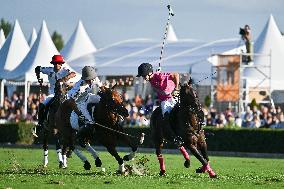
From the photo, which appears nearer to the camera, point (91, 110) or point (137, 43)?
point (91, 110)

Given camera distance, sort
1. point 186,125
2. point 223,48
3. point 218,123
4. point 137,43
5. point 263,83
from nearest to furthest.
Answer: point 186,125 → point 218,123 → point 263,83 → point 223,48 → point 137,43

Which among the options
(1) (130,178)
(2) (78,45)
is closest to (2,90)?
(2) (78,45)

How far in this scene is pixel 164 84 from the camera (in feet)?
70.9

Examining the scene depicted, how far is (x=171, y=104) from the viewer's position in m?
21.6

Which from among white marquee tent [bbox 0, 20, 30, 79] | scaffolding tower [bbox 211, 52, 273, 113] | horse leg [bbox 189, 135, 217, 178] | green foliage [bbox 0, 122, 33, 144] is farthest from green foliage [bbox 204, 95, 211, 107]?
horse leg [bbox 189, 135, 217, 178]

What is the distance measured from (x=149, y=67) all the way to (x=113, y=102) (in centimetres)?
102

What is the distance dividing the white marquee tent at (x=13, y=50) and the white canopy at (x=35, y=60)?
3.20 metres

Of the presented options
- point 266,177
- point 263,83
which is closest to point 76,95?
point 266,177

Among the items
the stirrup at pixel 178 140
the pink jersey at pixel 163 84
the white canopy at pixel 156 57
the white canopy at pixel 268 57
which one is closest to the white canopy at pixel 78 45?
the white canopy at pixel 156 57

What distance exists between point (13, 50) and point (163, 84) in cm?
3799

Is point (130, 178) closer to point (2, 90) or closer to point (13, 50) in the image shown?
point (2, 90)

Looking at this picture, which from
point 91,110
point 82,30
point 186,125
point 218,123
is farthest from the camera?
point 82,30

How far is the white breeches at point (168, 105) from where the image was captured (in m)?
21.6

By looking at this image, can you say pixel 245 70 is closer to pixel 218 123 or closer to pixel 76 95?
pixel 218 123
